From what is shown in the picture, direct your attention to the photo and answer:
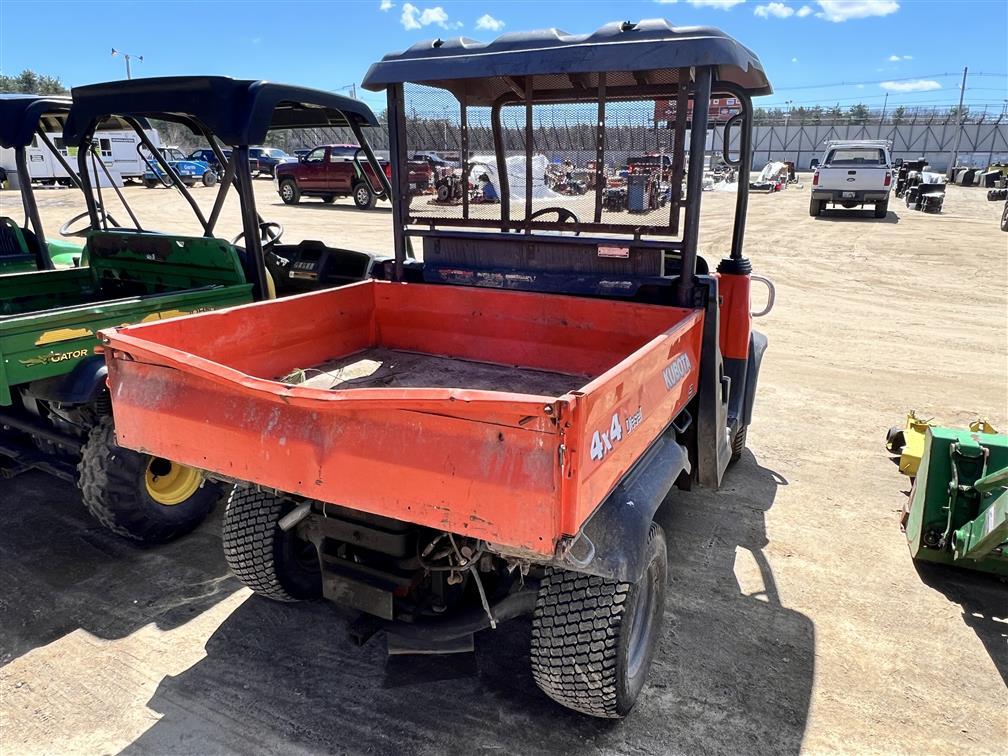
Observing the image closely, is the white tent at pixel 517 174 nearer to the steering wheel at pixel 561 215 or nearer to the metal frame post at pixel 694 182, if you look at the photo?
the steering wheel at pixel 561 215

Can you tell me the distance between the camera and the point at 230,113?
4.15m

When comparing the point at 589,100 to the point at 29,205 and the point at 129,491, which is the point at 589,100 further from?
the point at 29,205

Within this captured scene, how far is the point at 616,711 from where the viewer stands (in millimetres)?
2537

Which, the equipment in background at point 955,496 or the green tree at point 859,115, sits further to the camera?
the green tree at point 859,115

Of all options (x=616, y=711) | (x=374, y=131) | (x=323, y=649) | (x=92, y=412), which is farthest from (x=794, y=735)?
(x=374, y=131)

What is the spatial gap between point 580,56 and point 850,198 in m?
19.0

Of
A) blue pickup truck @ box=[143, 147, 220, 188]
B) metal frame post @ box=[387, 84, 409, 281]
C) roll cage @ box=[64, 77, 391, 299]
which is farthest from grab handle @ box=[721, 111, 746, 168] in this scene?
blue pickup truck @ box=[143, 147, 220, 188]

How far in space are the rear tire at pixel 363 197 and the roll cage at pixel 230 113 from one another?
15.0 m

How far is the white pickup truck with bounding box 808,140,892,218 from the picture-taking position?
18.5 m

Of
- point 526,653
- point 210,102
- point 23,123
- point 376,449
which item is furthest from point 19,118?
point 526,653

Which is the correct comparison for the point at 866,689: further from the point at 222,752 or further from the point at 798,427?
the point at 798,427

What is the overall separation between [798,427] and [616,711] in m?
3.81

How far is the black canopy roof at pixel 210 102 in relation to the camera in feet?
13.6

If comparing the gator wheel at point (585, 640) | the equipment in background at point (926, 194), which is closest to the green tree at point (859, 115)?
the equipment in background at point (926, 194)
